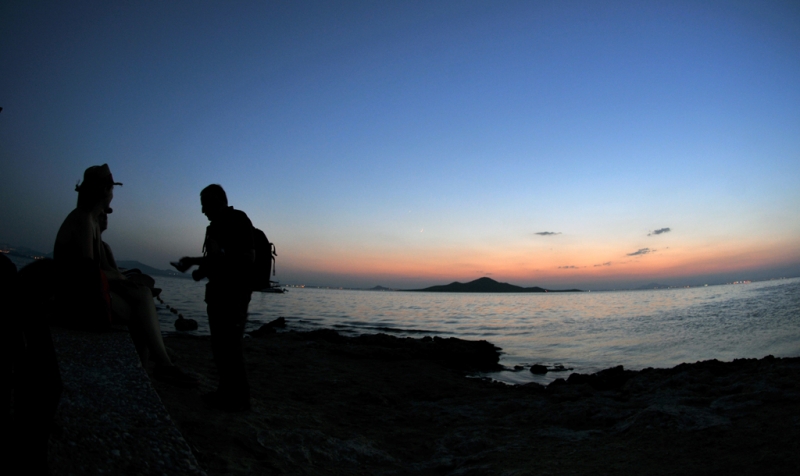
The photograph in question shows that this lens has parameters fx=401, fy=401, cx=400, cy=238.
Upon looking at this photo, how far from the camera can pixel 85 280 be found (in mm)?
3193

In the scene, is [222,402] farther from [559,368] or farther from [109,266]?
[559,368]

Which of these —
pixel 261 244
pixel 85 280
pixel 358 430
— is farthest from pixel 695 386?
pixel 85 280

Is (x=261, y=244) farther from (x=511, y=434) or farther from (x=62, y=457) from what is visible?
(x=511, y=434)

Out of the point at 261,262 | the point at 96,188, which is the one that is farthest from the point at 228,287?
the point at 96,188

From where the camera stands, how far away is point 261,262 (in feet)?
13.8

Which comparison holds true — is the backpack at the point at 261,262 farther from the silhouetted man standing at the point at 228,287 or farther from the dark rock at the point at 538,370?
the dark rock at the point at 538,370

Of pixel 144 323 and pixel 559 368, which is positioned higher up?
pixel 144 323

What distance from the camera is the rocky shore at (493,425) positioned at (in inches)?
137

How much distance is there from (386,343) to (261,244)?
10.5 metres

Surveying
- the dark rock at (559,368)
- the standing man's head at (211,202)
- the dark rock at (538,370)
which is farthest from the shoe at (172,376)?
the dark rock at (559,368)

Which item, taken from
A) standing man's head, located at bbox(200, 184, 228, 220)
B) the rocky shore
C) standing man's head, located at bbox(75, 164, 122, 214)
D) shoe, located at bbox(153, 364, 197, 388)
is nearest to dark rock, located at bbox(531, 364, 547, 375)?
the rocky shore

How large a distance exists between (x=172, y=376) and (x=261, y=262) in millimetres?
1473

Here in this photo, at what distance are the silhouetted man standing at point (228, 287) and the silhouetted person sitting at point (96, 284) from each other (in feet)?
1.48

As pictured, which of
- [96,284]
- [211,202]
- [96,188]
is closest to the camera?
[96,284]
